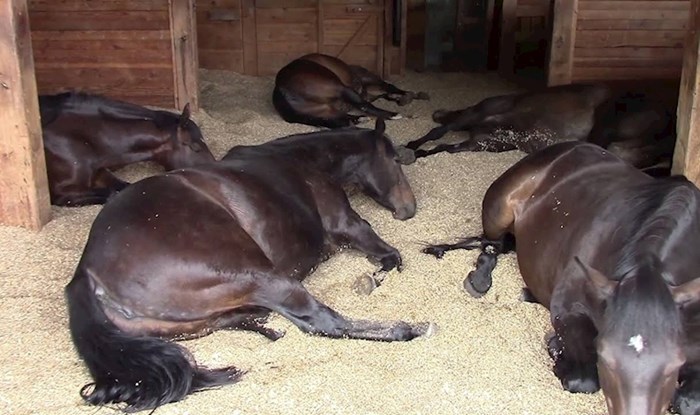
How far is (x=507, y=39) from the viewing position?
884cm

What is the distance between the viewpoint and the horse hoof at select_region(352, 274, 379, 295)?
12.9 feet

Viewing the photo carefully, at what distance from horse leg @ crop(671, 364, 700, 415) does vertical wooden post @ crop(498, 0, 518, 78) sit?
21.2ft

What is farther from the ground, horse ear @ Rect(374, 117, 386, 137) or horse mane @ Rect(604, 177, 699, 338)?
horse mane @ Rect(604, 177, 699, 338)

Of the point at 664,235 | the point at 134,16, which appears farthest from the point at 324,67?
the point at 664,235

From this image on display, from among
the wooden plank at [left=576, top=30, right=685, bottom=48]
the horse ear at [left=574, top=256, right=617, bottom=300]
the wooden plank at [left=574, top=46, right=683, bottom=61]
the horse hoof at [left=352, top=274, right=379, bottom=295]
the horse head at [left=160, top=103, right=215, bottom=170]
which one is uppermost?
the wooden plank at [left=576, top=30, right=685, bottom=48]

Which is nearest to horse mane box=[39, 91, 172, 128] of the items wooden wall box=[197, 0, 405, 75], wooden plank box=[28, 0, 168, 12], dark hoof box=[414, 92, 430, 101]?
wooden plank box=[28, 0, 168, 12]

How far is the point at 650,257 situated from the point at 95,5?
5519 mm

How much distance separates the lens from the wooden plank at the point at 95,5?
6656 mm

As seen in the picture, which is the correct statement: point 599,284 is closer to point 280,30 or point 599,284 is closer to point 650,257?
point 650,257

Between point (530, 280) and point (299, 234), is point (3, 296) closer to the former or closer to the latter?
point (299, 234)

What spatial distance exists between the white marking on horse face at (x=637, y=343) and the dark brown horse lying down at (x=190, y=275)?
1.31 metres

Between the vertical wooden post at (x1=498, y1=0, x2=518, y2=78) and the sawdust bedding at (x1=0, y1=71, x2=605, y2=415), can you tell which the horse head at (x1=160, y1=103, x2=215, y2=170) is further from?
the vertical wooden post at (x1=498, y1=0, x2=518, y2=78)

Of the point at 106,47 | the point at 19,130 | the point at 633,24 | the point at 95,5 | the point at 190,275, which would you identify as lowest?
the point at 190,275

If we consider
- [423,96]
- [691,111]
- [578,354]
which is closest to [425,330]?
[578,354]
